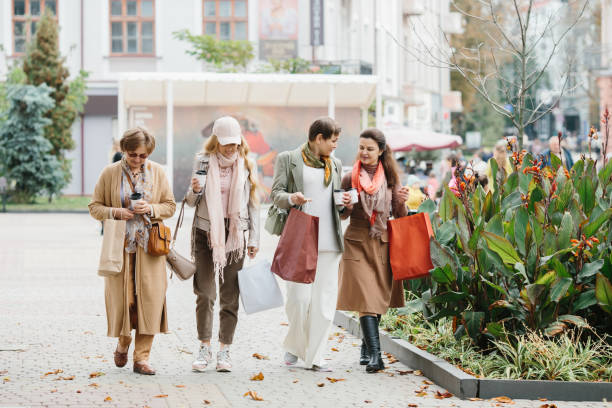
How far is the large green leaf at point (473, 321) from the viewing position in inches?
304

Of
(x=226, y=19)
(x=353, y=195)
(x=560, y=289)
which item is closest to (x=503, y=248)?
(x=560, y=289)

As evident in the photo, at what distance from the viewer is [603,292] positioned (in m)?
7.41

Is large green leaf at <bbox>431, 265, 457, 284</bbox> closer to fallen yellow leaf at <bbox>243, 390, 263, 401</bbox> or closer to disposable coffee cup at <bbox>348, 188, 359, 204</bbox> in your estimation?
disposable coffee cup at <bbox>348, 188, 359, 204</bbox>

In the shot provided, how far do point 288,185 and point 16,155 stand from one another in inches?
1102

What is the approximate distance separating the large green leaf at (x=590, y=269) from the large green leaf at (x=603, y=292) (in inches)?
5.0

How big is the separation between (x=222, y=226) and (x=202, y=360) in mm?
929

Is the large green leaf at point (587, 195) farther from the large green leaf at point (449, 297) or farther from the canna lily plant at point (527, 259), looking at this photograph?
the large green leaf at point (449, 297)

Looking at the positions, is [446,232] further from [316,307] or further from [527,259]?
[316,307]

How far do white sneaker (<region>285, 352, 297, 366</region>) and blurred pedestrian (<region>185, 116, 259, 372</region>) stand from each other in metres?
0.46

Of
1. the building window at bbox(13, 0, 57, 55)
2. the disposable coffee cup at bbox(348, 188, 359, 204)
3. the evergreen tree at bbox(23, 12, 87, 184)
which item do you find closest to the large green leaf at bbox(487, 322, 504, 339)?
the disposable coffee cup at bbox(348, 188, 359, 204)

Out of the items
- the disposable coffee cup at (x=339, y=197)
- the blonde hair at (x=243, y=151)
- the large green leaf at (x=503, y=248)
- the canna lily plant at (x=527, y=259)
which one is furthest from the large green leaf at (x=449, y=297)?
the blonde hair at (x=243, y=151)

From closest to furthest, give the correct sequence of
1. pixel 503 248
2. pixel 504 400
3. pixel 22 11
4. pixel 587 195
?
pixel 504 400 < pixel 503 248 < pixel 587 195 < pixel 22 11

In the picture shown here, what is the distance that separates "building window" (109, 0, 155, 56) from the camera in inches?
1622

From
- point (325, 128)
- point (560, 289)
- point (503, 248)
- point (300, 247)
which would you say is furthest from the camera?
point (325, 128)
